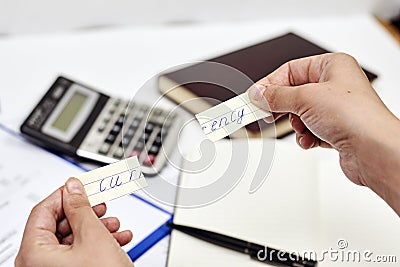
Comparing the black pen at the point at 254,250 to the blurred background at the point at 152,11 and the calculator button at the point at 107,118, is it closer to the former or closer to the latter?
the calculator button at the point at 107,118

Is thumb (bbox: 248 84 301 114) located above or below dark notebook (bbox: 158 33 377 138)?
below

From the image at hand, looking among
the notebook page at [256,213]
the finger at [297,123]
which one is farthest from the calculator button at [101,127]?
the finger at [297,123]

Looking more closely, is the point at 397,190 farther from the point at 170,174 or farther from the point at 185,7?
the point at 185,7

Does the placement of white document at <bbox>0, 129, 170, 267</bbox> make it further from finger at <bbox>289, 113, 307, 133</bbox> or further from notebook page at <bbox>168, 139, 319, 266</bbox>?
finger at <bbox>289, 113, 307, 133</bbox>

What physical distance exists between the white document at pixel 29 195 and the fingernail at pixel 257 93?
166 millimetres

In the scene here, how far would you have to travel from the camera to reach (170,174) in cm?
69

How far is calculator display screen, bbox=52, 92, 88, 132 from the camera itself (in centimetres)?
72

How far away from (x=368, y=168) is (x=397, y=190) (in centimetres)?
4

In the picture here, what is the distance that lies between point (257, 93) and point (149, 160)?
0.17m

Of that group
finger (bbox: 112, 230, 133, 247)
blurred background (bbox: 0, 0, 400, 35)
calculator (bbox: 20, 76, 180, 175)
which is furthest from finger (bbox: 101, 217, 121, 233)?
blurred background (bbox: 0, 0, 400, 35)

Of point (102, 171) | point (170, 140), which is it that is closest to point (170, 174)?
point (170, 140)

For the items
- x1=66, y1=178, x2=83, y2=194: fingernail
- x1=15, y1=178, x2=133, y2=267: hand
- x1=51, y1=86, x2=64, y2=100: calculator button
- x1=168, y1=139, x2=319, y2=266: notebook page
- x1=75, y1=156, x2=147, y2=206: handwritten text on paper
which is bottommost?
x1=15, y1=178, x2=133, y2=267: hand

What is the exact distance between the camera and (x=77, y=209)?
480mm

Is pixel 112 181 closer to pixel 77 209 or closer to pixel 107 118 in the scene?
pixel 77 209
